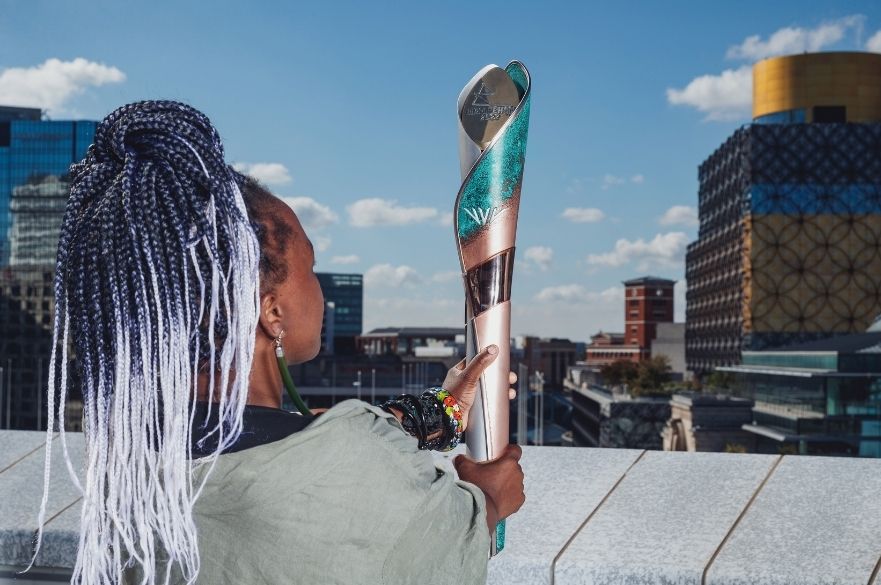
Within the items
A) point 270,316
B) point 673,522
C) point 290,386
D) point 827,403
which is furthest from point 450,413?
point 827,403

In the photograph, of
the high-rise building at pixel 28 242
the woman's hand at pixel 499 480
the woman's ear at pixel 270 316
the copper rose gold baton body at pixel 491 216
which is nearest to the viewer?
the woman's ear at pixel 270 316

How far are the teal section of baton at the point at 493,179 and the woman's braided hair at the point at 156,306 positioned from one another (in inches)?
35.4

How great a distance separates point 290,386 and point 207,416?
0.25m

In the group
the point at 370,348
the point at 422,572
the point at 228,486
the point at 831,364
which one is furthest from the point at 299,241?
the point at 370,348

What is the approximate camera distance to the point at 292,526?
1509 millimetres

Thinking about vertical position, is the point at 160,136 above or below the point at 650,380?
above

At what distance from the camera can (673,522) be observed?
12.2 ft

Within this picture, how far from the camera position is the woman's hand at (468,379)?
2371mm

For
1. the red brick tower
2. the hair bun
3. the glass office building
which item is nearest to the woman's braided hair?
the hair bun

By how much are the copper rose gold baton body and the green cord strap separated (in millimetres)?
693

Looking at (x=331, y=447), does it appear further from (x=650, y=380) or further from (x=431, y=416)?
(x=650, y=380)

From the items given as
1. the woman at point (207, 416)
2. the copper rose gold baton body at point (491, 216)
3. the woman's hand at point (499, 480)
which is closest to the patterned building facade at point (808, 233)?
the copper rose gold baton body at point (491, 216)

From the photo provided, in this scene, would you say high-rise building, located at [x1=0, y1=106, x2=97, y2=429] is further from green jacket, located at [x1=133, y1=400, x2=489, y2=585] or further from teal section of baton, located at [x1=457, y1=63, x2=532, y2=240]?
green jacket, located at [x1=133, y1=400, x2=489, y2=585]

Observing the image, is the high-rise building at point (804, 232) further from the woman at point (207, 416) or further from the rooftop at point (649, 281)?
the woman at point (207, 416)
